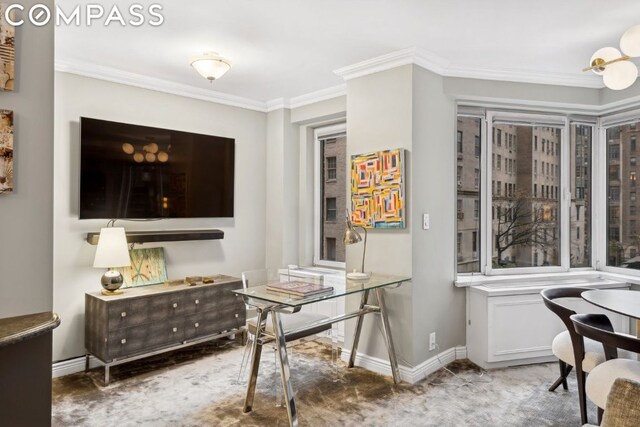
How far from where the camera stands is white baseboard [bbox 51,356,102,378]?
10.7ft

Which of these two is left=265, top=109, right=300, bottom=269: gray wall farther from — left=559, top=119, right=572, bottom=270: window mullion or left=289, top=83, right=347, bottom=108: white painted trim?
left=559, top=119, right=572, bottom=270: window mullion

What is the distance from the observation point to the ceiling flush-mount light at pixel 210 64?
123 inches

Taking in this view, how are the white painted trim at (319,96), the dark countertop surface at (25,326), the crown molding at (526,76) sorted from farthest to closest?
1. the white painted trim at (319,96)
2. the crown molding at (526,76)
3. the dark countertop surface at (25,326)

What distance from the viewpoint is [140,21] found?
264cm

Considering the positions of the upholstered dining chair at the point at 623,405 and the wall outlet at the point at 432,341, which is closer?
the upholstered dining chair at the point at 623,405

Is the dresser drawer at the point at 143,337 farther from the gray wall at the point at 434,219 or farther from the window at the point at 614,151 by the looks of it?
the window at the point at 614,151

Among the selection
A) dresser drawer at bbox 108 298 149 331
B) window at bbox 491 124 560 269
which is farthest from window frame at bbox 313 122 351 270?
dresser drawer at bbox 108 298 149 331

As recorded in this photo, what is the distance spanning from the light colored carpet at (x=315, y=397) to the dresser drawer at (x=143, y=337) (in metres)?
0.21

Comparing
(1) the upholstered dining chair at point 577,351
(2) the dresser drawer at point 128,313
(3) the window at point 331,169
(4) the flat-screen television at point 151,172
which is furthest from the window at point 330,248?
(1) the upholstered dining chair at point 577,351

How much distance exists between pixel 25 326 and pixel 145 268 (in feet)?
8.61

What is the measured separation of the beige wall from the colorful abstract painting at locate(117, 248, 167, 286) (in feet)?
0.40

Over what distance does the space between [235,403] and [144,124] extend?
8.12 ft

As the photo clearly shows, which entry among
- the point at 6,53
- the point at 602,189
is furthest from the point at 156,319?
the point at 602,189

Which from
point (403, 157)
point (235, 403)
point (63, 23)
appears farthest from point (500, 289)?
point (63, 23)
